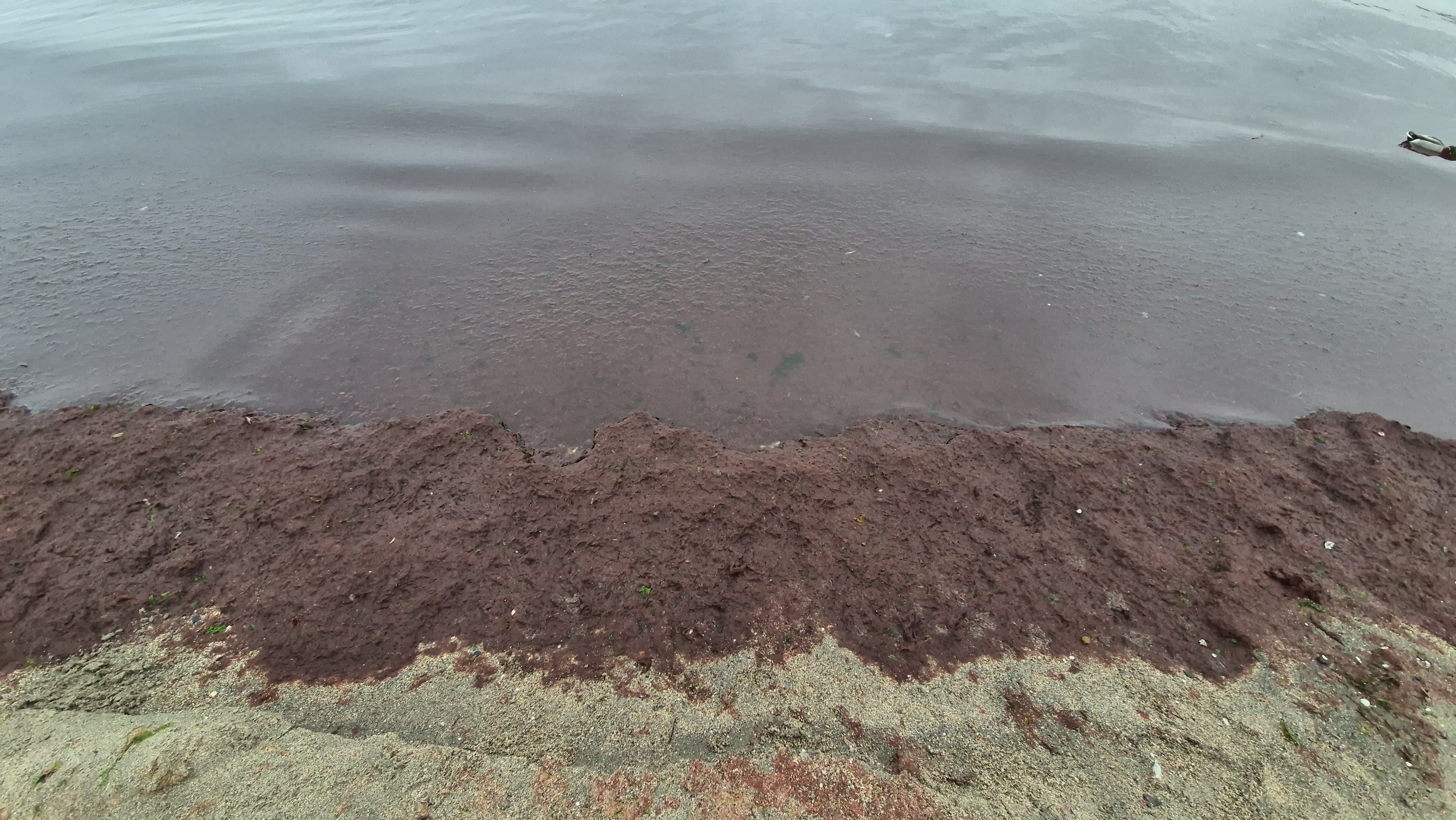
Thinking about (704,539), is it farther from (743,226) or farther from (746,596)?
(743,226)

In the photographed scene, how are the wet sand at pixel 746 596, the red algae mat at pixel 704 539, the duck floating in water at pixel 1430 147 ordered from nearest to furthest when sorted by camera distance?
the wet sand at pixel 746 596 → the red algae mat at pixel 704 539 → the duck floating in water at pixel 1430 147

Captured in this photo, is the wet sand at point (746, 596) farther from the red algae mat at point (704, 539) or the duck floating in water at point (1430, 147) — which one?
the duck floating in water at point (1430, 147)

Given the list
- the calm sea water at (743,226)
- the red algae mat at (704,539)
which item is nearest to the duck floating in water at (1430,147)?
the calm sea water at (743,226)

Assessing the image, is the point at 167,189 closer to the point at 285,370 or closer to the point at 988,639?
the point at 285,370

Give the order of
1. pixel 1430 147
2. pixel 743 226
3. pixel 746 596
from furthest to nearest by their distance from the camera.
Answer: pixel 1430 147 < pixel 743 226 < pixel 746 596

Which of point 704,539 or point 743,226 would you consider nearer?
point 704,539

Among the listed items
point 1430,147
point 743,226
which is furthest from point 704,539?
point 1430,147

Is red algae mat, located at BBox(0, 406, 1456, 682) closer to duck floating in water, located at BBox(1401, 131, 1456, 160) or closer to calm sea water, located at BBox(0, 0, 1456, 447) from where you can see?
calm sea water, located at BBox(0, 0, 1456, 447)
